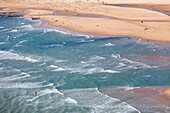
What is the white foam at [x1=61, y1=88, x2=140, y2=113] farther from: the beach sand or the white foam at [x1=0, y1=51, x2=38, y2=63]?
the white foam at [x1=0, y1=51, x2=38, y2=63]

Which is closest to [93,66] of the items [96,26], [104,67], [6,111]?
[104,67]

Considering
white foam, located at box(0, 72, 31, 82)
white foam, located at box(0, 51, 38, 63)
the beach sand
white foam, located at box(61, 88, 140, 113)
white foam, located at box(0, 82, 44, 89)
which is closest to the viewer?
white foam, located at box(61, 88, 140, 113)

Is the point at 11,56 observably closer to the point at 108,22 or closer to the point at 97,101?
the point at 97,101

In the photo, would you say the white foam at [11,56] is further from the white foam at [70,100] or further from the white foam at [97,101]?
the white foam at [70,100]

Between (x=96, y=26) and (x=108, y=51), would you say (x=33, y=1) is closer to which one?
(x=96, y=26)

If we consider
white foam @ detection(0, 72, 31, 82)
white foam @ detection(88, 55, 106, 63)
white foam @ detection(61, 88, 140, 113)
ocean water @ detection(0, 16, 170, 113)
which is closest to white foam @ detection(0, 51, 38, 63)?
ocean water @ detection(0, 16, 170, 113)

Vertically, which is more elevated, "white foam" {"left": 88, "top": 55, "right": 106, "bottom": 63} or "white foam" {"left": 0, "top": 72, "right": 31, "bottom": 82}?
"white foam" {"left": 0, "top": 72, "right": 31, "bottom": 82}

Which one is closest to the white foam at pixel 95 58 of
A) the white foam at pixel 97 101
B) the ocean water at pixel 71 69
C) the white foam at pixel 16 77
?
the ocean water at pixel 71 69

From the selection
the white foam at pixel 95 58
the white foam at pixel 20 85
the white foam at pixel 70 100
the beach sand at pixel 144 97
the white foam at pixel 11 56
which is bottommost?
the beach sand at pixel 144 97
